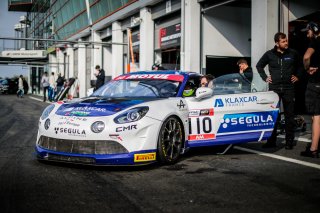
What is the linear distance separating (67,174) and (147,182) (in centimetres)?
97

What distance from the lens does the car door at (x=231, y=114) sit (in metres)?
6.23

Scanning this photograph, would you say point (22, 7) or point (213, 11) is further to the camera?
point (22, 7)

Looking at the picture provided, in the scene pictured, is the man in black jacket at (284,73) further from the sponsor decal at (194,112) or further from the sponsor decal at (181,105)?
the sponsor decal at (181,105)

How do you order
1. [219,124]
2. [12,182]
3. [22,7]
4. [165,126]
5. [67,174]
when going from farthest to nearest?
[22,7] < [219,124] < [165,126] < [67,174] < [12,182]

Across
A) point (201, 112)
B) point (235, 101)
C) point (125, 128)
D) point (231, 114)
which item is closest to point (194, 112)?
point (201, 112)

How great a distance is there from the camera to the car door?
6234 millimetres

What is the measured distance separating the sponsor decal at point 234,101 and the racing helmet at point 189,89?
414mm

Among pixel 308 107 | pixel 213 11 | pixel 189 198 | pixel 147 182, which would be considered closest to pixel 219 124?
pixel 308 107

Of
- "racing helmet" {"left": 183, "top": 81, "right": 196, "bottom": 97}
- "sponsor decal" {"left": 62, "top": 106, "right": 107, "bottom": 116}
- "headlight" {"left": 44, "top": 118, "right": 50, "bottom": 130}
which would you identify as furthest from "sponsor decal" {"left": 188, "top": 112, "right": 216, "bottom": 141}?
"headlight" {"left": 44, "top": 118, "right": 50, "bottom": 130}

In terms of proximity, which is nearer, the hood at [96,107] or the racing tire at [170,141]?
the hood at [96,107]

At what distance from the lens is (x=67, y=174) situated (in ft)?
16.6

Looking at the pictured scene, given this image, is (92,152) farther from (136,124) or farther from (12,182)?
(12,182)

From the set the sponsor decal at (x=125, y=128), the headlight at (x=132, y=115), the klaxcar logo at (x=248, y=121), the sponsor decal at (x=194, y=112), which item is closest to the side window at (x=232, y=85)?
the klaxcar logo at (x=248, y=121)

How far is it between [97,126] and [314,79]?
327 cm
